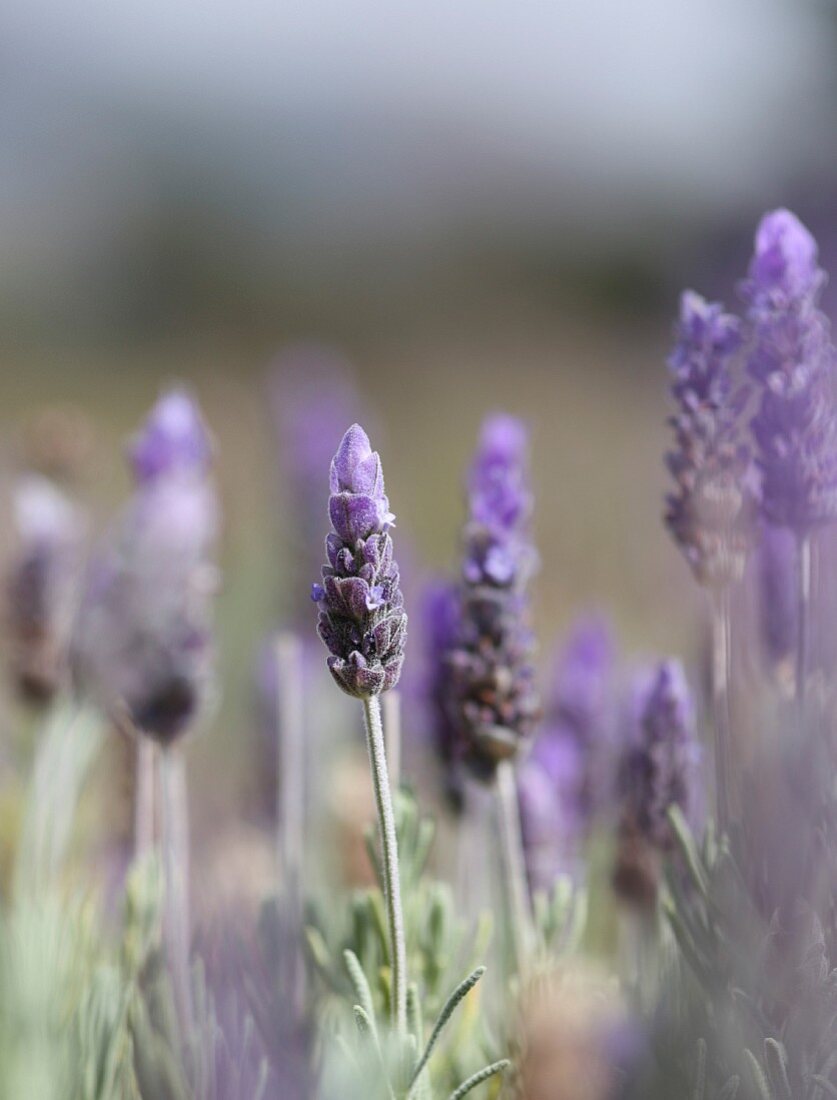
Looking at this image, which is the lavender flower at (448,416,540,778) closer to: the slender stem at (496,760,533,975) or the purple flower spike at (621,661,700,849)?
the slender stem at (496,760,533,975)

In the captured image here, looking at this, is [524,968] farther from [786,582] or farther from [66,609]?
[66,609]

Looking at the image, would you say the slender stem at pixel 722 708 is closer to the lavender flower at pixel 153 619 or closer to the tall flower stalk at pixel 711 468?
the tall flower stalk at pixel 711 468

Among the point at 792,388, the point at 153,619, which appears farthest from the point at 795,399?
the point at 153,619

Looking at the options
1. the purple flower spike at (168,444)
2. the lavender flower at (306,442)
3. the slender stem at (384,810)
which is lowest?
the slender stem at (384,810)

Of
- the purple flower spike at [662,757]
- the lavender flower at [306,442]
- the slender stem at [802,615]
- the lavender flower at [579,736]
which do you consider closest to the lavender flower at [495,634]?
the purple flower spike at [662,757]

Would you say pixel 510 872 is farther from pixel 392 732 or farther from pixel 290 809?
pixel 290 809
